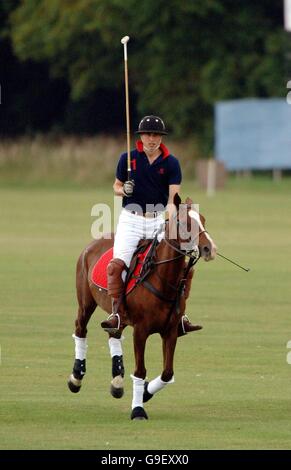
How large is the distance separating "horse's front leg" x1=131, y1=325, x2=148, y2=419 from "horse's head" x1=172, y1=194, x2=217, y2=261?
2.59 ft

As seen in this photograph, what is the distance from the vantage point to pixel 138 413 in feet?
39.2

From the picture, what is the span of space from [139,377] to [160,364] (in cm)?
304

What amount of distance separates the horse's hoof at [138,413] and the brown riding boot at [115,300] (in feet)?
2.66

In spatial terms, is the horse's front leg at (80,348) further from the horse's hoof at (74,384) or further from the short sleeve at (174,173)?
the short sleeve at (174,173)

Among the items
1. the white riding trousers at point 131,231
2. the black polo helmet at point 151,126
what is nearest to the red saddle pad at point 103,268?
the white riding trousers at point 131,231

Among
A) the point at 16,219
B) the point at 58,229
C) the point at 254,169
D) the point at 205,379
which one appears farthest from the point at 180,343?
the point at 254,169

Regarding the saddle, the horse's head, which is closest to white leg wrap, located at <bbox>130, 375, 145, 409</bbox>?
the saddle


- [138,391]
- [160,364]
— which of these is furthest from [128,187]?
[160,364]

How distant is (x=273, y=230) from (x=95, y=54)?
34275 millimetres

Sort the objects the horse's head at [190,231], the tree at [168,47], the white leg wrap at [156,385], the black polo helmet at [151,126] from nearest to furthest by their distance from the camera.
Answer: the horse's head at [190,231], the white leg wrap at [156,385], the black polo helmet at [151,126], the tree at [168,47]

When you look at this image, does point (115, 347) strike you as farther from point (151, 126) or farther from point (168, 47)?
point (168, 47)

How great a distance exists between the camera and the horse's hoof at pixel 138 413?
11945 mm

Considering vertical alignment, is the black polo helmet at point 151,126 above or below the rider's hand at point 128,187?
above

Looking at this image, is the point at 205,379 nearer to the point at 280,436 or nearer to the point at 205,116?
the point at 280,436
